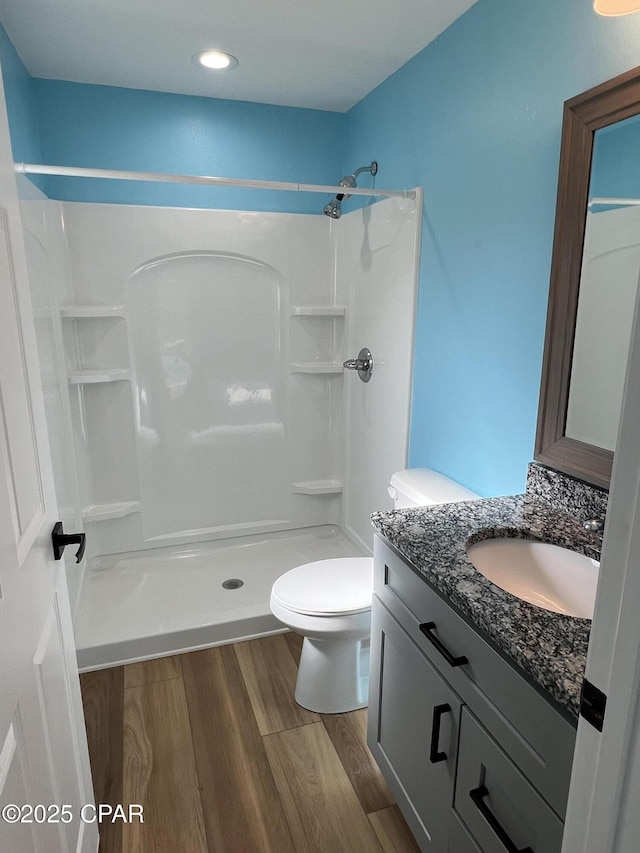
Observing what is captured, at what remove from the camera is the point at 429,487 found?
6.67 feet

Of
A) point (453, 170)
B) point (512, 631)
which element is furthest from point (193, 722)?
point (453, 170)

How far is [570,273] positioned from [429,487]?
89 centimetres

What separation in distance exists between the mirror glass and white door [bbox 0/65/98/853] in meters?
A: 1.34

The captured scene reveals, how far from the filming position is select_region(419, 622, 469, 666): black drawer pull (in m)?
1.15

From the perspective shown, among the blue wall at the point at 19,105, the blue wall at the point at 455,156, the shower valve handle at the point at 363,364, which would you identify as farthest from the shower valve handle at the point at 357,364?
the blue wall at the point at 19,105

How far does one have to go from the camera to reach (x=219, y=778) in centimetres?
173

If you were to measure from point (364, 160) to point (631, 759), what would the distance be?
8.66 feet

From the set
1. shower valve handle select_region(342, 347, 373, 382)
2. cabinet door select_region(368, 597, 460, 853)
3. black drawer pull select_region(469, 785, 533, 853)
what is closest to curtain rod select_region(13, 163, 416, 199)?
shower valve handle select_region(342, 347, 373, 382)

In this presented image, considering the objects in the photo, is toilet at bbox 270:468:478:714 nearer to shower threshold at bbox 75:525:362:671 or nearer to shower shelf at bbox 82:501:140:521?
shower threshold at bbox 75:525:362:671

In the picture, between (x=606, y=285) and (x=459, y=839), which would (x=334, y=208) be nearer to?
(x=606, y=285)

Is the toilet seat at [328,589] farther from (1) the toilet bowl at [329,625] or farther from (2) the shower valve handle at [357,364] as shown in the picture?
(2) the shower valve handle at [357,364]

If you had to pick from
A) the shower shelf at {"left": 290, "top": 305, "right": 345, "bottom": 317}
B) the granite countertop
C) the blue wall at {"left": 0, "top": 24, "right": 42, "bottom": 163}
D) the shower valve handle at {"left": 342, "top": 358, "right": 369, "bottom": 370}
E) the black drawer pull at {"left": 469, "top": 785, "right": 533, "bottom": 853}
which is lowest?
the black drawer pull at {"left": 469, "top": 785, "right": 533, "bottom": 853}

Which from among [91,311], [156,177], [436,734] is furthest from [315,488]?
[436,734]

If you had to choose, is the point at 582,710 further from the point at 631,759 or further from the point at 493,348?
the point at 493,348
